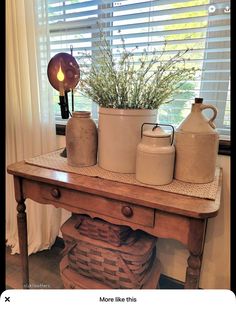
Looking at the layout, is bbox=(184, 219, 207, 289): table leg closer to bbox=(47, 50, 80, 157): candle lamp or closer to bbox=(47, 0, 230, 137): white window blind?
bbox=(47, 0, 230, 137): white window blind

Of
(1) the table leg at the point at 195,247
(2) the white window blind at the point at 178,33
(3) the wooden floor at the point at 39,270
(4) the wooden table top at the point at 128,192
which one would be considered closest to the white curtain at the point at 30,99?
(3) the wooden floor at the point at 39,270

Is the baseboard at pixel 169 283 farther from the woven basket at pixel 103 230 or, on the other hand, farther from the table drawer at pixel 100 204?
the table drawer at pixel 100 204

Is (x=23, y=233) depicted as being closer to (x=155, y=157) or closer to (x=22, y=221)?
(x=22, y=221)

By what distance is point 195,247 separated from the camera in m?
0.70

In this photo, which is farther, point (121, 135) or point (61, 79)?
point (61, 79)

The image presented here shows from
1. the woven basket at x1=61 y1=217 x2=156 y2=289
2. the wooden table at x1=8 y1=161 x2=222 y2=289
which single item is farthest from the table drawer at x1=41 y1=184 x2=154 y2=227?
the woven basket at x1=61 y1=217 x2=156 y2=289

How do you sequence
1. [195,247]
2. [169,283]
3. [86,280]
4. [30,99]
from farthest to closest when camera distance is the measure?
[30,99]
[169,283]
[86,280]
[195,247]

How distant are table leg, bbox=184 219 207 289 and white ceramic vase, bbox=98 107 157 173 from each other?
328mm

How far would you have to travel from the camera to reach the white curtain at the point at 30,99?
128 centimetres

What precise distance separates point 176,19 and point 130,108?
1.68ft

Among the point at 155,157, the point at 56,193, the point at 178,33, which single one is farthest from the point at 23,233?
the point at 178,33

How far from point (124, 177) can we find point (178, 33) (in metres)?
0.71

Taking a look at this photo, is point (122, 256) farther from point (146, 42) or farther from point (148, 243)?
point (146, 42)

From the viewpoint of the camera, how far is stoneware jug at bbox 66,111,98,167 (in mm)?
961
